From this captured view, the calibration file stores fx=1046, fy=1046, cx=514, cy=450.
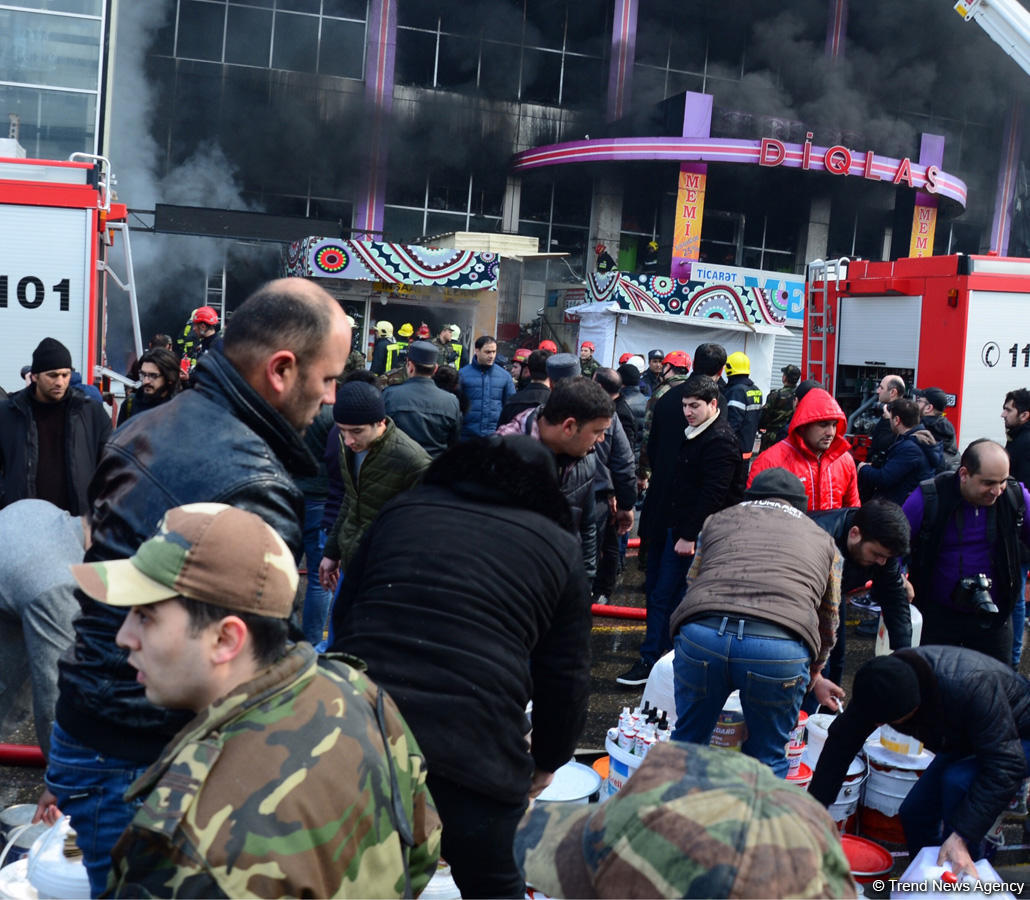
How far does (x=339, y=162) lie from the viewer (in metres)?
26.5

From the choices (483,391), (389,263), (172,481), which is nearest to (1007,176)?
(389,263)

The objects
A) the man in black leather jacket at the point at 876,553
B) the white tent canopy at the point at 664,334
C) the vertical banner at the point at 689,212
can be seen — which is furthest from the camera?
the vertical banner at the point at 689,212

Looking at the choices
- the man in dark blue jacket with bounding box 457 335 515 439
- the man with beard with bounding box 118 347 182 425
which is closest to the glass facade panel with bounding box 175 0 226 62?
the man in dark blue jacket with bounding box 457 335 515 439

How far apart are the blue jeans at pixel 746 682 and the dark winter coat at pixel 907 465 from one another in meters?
3.72

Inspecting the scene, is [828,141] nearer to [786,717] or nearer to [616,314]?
[616,314]

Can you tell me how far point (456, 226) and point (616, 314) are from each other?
39.0 ft

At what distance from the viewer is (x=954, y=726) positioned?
368cm

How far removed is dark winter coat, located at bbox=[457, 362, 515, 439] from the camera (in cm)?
931

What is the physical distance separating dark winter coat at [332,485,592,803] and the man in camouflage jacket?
2.14 feet

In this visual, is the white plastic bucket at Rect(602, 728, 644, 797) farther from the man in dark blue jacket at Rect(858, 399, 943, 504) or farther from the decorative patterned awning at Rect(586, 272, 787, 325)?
the decorative patterned awning at Rect(586, 272, 787, 325)

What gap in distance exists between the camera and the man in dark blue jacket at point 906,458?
7.14 meters

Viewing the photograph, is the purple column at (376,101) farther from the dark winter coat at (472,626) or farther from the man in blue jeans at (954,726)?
the dark winter coat at (472,626)

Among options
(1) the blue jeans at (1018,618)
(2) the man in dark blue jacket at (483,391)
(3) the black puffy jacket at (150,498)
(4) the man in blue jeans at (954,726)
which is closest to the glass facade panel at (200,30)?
(2) the man in dark blue jacket at (483,391)

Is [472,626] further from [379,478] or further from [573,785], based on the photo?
[379,478]
